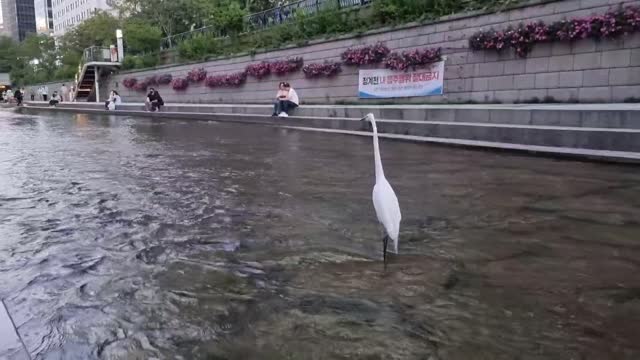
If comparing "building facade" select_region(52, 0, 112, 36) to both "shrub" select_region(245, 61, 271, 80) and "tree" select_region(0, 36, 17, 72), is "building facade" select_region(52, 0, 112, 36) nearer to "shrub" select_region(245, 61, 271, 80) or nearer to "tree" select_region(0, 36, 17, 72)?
"tree" select_region(0, 36, 17, 72)

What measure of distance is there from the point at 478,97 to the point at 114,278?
13.4 m

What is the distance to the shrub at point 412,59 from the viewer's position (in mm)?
16453

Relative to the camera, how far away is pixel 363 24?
20.3 metres

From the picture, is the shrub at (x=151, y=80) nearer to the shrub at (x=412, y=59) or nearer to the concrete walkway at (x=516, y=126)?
the concrete walkway at (x=516, y=126)

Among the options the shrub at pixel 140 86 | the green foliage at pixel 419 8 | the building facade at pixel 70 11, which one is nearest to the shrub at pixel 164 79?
the shrub at pixel 140 86

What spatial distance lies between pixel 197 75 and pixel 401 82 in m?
16.4

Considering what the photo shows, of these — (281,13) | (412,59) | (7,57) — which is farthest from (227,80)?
(7,57)

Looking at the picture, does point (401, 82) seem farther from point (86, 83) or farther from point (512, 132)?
point (86, 83)

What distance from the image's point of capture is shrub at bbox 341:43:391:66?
1834 cm

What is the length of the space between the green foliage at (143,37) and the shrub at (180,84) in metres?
9.49

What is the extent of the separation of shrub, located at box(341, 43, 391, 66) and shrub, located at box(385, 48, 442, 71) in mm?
458

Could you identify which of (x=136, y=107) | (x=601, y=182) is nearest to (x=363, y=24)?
(x=601, y=182)

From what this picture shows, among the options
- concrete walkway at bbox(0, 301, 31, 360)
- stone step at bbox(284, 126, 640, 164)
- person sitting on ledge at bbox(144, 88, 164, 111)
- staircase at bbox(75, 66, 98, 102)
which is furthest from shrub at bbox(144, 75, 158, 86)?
concrete walkway at bbox(0, 301, 31, 360)

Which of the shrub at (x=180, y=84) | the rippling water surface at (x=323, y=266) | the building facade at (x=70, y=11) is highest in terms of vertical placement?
the building facade at (x=70, y=11)
